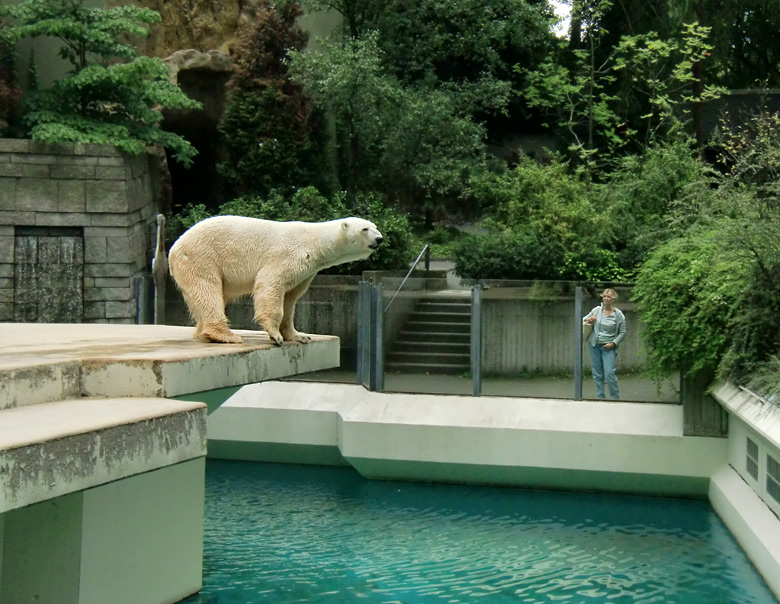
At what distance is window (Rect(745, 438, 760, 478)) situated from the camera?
8.77 m

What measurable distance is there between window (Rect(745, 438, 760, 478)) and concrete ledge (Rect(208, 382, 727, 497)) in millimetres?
1216

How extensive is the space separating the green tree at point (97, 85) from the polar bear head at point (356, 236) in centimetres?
855

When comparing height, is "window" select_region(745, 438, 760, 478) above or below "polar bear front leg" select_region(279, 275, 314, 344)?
below

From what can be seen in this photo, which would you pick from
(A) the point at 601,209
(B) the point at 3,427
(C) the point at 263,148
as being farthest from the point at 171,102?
(B) the point at 3,427

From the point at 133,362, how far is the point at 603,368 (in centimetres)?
695

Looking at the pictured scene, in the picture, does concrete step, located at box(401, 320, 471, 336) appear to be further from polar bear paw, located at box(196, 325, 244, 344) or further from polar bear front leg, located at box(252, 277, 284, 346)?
polar bear paw, located at box(196, 325, 244, 344)

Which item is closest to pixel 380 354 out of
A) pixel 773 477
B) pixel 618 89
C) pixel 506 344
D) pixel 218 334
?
pixel 506 344

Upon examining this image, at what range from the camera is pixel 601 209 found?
16.1 m

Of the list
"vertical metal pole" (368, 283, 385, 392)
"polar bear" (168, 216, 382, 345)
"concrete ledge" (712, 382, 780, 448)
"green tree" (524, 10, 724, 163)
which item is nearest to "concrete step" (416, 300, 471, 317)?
"vertical metal pole" (368, 283, 385, 392)

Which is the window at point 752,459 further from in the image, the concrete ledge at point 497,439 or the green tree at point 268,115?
the green tree at point 268,115

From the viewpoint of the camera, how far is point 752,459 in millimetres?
8922

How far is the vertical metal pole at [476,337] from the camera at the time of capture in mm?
11625

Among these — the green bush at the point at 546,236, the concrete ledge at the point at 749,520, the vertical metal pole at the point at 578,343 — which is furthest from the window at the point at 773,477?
the green bush at the point at 546,236

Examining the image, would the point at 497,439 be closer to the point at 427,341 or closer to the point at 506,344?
the point at 506,344
